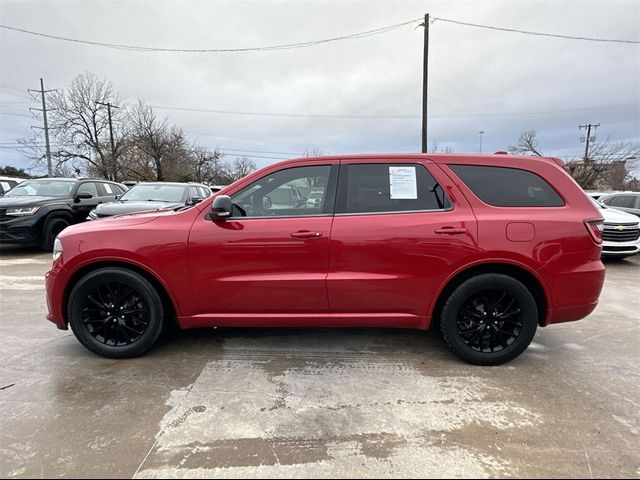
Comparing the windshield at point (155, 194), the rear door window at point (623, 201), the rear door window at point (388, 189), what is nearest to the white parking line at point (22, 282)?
the windshield at point (155, 194)

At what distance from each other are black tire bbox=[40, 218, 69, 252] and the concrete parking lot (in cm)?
533

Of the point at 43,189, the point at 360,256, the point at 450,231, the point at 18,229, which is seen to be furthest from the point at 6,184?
the point at 450,231

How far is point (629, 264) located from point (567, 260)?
7057 mm

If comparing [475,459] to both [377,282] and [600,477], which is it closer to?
[600,477]

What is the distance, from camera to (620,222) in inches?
310

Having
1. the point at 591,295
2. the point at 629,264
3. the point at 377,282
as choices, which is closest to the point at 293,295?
the point at 377,282

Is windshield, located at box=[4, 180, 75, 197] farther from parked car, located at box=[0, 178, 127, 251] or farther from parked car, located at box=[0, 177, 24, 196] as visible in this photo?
parked car, located at box=[0, 177, 24, 196]

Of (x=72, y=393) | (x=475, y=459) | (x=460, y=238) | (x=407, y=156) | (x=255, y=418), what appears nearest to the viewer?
(x=475, y=459)

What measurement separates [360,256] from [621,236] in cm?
785

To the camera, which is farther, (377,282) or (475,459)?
(377,282)

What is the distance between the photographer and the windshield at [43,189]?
29.2 ft

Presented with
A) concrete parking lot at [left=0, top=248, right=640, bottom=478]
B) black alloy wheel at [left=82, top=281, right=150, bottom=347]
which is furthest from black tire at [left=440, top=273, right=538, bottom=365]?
black alloy wheel at [left=82, top=281, right=150, bottom=347]

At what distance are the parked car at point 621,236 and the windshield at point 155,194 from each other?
9397 millimetres

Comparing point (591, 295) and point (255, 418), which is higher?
point (591, 295)
